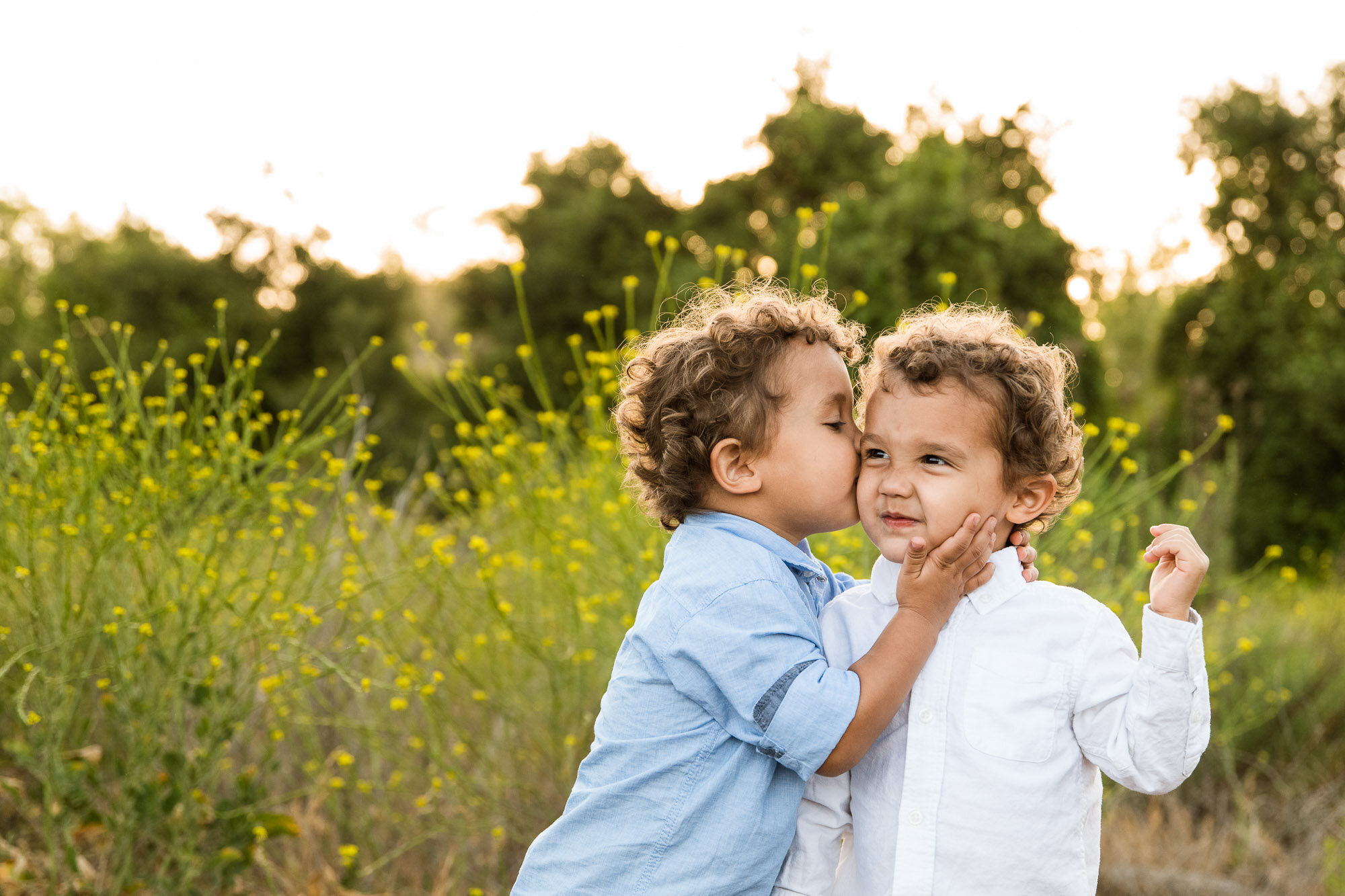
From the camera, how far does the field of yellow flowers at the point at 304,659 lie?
280 centimetres

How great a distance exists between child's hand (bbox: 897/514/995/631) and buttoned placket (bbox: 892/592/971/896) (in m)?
0.07

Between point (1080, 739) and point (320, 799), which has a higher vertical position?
point (1080, 739)

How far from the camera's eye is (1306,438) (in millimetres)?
10469

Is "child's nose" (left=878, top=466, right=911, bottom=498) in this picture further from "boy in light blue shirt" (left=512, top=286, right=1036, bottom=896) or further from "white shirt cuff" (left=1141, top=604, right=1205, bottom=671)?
"white shirt cuff" (left=1141, top=604, right=1205, bottom=671)

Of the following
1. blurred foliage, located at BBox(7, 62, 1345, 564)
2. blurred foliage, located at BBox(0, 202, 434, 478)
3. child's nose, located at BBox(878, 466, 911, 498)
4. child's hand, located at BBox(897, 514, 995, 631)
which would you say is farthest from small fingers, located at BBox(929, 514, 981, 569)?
blurred foliage, located at BBox(0, 202, 434, 478)

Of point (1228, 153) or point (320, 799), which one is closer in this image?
point (320, 799)

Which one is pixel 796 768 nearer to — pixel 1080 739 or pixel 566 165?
pixel 1080 739

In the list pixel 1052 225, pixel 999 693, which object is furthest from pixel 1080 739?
pixel 1052 225

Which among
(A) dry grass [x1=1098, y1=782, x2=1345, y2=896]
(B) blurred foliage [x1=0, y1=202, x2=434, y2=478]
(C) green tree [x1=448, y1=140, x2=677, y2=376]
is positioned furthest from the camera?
(B) blurred foliage [x1=0, y1=202, x2=434, y2=478]

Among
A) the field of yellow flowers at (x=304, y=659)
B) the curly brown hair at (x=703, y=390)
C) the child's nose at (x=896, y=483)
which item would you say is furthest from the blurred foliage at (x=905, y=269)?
the child's nose at (x=896, y=483)

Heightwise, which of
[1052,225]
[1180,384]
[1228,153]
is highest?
[1228,153]

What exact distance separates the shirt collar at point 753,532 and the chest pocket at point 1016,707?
1.03ft

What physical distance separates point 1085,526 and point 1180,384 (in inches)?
332

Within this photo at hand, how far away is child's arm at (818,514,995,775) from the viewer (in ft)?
4.65
